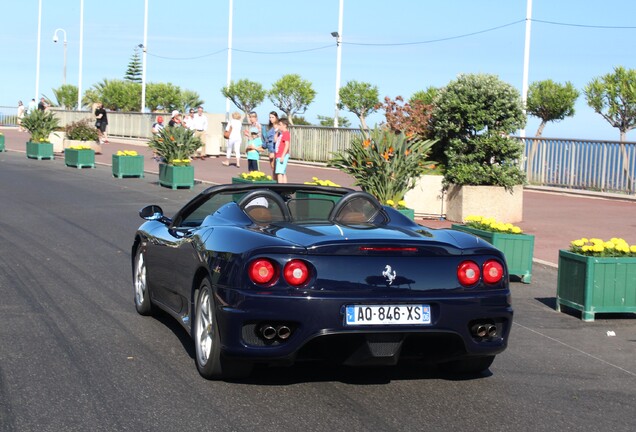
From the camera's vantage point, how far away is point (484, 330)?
6.71 meters

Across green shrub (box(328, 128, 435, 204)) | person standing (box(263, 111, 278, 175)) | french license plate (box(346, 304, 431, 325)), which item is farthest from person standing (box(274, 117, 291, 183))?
french license plate (box(346, 304, 431, 325))

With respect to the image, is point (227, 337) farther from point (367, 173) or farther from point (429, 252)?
point (367, 173)

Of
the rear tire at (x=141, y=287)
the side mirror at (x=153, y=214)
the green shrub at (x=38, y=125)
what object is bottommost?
the rear tire at (x=141, y=287)

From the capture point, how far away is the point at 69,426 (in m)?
5.71

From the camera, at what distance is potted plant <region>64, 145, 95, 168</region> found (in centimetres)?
3300

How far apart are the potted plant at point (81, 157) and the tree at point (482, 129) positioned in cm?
1558

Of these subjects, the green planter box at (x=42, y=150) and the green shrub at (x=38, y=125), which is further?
the green shrub at (x=38, y=125)

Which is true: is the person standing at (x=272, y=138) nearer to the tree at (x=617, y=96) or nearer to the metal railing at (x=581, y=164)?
the metal railing at (x=581, y=164)

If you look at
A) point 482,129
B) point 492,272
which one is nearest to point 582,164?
point 482,129

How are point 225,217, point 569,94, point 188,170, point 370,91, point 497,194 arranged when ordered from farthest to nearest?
point 370,91 < point 569,94 < point 188,170 < point 497,194 < point 225,217

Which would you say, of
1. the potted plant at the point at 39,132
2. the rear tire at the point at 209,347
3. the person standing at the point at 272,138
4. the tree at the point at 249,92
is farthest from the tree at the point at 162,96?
the rear tire at the point at 209,347

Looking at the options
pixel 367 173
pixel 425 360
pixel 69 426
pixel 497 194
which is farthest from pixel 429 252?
pixel 497 194

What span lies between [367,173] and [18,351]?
10526mm

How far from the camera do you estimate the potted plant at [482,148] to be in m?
19.9
